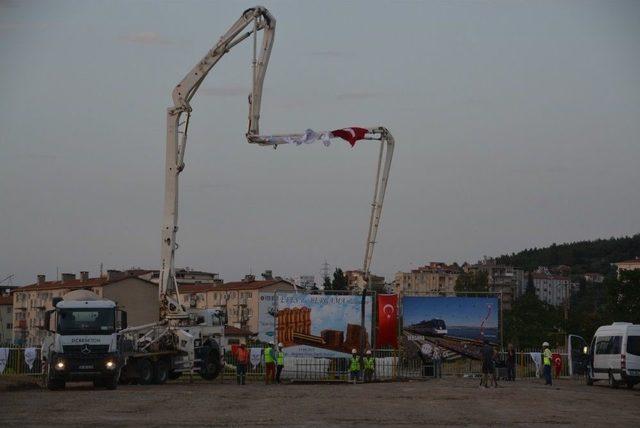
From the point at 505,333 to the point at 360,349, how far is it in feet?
187

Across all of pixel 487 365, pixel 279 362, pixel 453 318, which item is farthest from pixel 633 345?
pixel 279 362

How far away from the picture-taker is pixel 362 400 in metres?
30.8

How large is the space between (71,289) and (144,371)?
196 feet

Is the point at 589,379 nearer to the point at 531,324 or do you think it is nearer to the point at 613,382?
the point at 613,382

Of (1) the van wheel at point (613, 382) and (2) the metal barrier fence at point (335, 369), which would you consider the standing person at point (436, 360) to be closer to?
(2) the metal barrier fence at point (335, 369)

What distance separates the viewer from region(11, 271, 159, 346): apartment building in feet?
344

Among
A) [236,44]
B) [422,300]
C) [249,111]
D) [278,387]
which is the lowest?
[278,387]

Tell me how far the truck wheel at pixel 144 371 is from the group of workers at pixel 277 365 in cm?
363

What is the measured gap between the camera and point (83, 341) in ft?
118

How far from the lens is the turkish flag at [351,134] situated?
42469 mm

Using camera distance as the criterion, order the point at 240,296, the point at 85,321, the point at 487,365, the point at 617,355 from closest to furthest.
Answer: the point at 85,321 → the point at 487,365 → the point at 617,355 → the point at 240,296

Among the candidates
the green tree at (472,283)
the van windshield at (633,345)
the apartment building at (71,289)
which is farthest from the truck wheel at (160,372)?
the green tree at (472,283)

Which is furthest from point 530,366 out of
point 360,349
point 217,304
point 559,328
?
point 217,304

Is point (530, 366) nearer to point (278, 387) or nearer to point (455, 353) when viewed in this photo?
point (455, 353)
